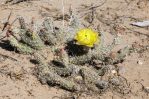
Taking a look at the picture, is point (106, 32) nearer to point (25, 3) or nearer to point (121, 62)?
point (121, 62)

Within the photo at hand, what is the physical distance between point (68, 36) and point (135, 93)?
2.83 feet

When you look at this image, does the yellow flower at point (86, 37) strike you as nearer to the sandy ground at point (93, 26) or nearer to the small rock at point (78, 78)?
the small rock at point (78, 78)

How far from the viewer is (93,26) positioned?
4398 millimetres

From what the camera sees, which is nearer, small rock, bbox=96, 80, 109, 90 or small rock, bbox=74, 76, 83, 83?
small rock, bbox=96, 80, 109, 90

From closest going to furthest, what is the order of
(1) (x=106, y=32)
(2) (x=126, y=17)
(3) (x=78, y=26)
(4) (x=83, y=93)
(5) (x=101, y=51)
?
1. (4) (x=83, y=93)
2. (5) (x=101, y=51)
3. (3) (x=78, y=26)
4. (1) (x=106, y=32)
5. (2) (x=126, y=17)

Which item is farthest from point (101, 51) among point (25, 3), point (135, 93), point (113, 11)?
point (25, 3)

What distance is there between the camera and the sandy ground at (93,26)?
3.51 metres

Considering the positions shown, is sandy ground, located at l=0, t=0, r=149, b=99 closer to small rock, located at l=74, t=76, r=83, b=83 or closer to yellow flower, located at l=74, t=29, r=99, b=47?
small rock, located at l=74, t=76, r=83, b=83

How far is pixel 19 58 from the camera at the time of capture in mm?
3836

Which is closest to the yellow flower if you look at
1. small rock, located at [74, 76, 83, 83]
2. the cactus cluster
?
the cactus cluster

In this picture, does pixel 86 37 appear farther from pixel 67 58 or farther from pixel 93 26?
pixel 93 26

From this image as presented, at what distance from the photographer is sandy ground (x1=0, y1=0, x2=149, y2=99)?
3.51 metres

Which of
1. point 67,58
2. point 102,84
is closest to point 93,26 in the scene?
point 67,58

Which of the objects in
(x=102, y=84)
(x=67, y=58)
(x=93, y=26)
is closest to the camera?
(x=102, y=84)
